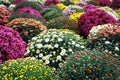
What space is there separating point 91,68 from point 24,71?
4.87 ft

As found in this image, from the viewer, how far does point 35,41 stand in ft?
34.4

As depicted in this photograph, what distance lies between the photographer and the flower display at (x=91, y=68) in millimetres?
7301

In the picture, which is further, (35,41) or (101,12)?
(101,12)

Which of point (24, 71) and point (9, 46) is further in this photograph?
point (9, 46)

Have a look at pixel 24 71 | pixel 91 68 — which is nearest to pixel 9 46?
pixel 24 71

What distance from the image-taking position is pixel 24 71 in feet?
26.0

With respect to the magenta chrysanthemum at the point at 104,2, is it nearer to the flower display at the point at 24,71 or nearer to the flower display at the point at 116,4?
the flower display at the point at 116,4

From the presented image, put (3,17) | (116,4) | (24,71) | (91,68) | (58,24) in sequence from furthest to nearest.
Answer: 1. (116,4)
2. (3,17)
3. (58,24)
4. (24,71)
5. (91,68)

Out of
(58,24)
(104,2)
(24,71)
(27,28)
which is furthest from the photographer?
(104,2)

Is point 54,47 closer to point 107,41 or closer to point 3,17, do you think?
point 107,41

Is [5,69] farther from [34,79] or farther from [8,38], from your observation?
[8,38]

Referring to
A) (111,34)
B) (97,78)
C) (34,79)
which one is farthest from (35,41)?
(97,78)

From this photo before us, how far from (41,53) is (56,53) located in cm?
40

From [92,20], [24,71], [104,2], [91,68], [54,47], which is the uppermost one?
[91,68]
